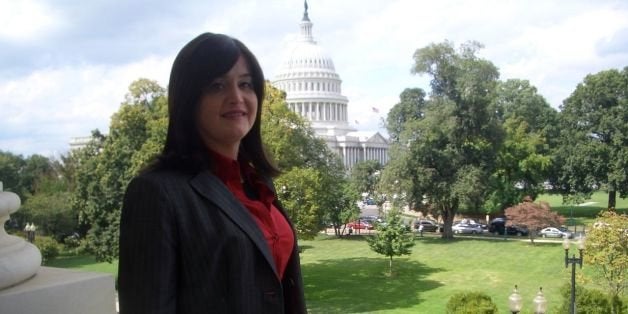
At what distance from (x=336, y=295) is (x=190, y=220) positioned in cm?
2203

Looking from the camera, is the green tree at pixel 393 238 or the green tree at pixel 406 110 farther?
the green tree at pixel 406 110

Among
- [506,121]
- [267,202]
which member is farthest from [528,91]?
[267,202]

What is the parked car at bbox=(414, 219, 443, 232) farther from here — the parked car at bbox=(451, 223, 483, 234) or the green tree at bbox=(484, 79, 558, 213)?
the green tree at bbox=(484, 79, 558, 213)

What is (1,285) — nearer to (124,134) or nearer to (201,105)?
(201,105)

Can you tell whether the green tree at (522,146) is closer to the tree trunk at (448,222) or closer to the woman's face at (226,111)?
the tree trunk at (448,222)

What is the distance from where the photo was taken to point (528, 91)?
5956 cm

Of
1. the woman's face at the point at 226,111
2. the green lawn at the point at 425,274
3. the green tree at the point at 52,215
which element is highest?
the woman's face at the point at 226,111

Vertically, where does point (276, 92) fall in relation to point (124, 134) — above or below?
above

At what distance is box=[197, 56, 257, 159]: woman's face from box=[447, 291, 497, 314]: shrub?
15.1 meters

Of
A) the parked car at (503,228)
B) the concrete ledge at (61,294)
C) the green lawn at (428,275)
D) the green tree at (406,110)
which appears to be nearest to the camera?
the concrete ledge at (61,294)

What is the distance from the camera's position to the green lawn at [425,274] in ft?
71.6

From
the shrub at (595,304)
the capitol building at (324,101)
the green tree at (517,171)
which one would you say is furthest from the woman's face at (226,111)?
the capitol building at (324,101)

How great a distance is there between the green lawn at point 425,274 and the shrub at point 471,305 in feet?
5.22

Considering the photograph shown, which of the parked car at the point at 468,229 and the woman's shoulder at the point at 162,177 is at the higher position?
the woman's shoulder at the point at 162,177
